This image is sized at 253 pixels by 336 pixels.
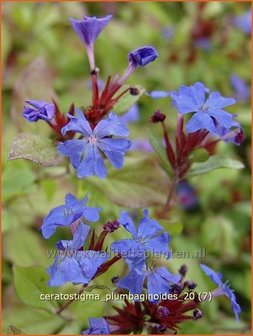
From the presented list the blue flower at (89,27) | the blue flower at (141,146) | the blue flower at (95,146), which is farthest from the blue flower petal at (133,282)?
the blue flower at (141,146)

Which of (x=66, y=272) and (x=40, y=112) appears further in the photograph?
(x=40, y=112)

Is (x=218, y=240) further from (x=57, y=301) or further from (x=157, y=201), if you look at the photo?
(x=57, y=301)

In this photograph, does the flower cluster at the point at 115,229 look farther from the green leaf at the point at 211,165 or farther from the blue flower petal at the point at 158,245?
the green leaf at the point at 211,165

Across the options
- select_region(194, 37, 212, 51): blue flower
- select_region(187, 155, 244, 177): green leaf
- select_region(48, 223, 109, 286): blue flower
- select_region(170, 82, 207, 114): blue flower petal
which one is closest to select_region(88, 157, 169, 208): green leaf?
select_region(187, 155, 244, 177): green leaf

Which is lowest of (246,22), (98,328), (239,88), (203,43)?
(98,328)

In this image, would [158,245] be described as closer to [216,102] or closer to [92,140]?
[92,140]

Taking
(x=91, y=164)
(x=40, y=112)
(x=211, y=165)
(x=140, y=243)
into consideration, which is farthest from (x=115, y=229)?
(x=211, y=165)
